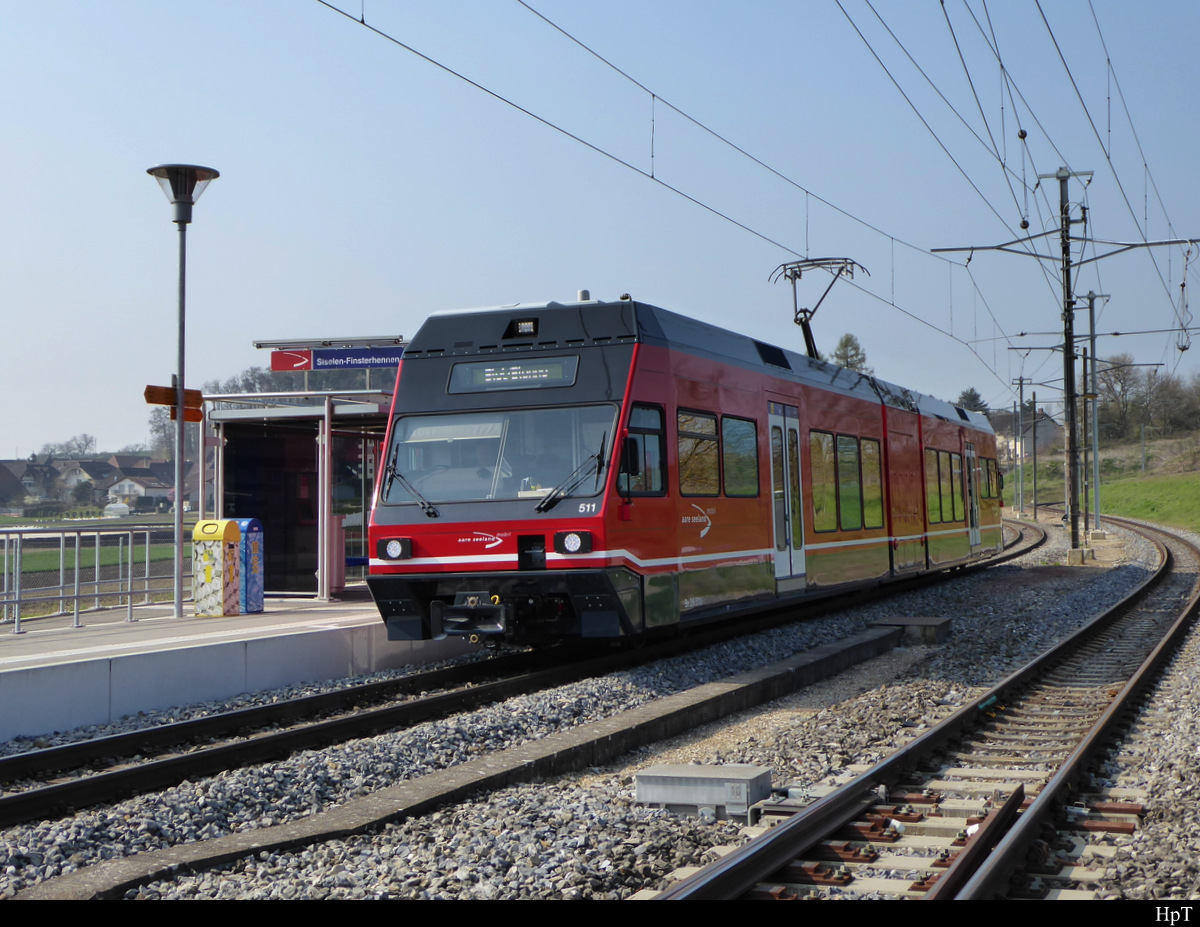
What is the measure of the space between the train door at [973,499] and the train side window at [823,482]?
9.50m

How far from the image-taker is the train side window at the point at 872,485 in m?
17.2

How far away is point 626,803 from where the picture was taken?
667cm

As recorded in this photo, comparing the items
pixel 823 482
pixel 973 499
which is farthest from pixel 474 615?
pixel 973 499

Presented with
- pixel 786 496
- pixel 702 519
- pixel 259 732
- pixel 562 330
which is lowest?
pixel 259 732

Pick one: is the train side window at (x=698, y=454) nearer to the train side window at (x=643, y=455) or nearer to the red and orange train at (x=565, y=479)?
the red and orange train at (x=565, y=479)

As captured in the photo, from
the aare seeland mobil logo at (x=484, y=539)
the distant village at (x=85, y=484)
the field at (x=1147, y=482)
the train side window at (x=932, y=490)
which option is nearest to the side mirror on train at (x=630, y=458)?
the aare seeland mobil logo at (x=484, y=539)

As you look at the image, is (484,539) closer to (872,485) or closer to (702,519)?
(702,519)

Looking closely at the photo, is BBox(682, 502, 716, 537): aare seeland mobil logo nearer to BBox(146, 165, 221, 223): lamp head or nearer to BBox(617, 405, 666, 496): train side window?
BBox(617, 405, 666, 496): train side window

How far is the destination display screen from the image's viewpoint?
1088 cm

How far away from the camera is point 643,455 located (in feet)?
35.5

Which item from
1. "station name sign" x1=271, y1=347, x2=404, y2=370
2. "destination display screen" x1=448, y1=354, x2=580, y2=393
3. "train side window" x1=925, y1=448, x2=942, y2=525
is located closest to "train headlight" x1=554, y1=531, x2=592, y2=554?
"destination display screen" x1=448, y1=354, x2=580, y2=393

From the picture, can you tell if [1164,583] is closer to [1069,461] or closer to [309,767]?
[1069,461]

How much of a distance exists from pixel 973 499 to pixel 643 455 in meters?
15.8

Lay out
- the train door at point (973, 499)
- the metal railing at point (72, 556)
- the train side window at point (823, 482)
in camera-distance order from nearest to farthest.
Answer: the metal railing at point (72, 556) < the train side window at point (823, 482) < the train door at point (973, 499)
